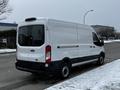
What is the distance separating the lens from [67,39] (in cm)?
984

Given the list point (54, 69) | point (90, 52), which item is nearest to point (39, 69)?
point (54, 69)

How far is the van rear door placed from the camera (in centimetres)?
894

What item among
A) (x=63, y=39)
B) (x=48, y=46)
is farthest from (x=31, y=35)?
(x=63, y=39)

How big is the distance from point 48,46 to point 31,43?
0.86 m

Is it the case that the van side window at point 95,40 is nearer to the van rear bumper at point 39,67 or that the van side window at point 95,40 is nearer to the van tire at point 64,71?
the van tire at point 64,71

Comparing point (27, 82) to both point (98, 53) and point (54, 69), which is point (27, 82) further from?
point (98, 53)

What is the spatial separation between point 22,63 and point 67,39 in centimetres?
204

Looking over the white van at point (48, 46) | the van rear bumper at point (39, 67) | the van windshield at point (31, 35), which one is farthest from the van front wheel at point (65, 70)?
the van windshield at point (31, 35)

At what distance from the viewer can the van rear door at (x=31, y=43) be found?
8.94 meters

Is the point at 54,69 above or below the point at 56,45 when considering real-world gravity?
below

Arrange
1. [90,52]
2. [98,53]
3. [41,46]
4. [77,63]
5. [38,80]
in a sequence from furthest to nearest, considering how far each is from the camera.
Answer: [98,53] < [90,52] < [77,63] < [38,80] < [41,46]

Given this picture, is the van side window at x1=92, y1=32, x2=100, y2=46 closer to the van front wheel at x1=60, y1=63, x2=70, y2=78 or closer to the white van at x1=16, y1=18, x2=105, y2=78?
Result: the white van at x1=16, y1=18, x2=105, y2=78

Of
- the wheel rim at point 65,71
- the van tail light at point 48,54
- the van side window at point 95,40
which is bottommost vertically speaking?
the wheel rim at point 65,71

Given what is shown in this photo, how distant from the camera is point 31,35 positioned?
30.5 ft
